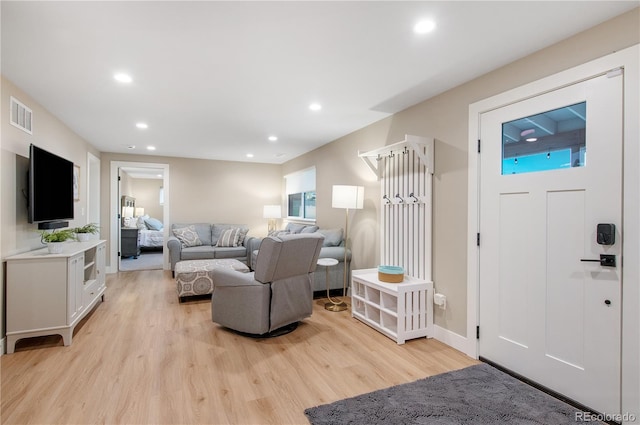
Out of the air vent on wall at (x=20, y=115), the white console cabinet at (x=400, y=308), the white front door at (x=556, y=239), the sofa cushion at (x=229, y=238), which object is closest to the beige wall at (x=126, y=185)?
the sofa cushion at (x=229, y=238)

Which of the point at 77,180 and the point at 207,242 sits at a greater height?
the point at 77,180

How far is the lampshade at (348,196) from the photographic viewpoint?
12.8 feet

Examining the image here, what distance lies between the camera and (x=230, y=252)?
598 cm

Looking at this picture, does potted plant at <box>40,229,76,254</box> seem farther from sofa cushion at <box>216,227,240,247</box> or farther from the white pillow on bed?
the white pillow on bed

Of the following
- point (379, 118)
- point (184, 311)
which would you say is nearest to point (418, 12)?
point (379, 118)

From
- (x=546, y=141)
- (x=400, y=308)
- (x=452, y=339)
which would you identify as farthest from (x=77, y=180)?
(x=546, y=141)

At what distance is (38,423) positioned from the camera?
1.75 metres

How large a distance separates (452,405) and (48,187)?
4046 millimetres

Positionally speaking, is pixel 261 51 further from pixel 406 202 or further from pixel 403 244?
pixel 403 244

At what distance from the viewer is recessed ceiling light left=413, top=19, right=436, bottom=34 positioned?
1876 millimetres

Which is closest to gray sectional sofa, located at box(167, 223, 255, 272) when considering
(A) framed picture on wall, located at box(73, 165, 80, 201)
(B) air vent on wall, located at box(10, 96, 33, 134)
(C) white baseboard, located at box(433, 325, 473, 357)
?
(A) framed picture on wall, located at box(73, 165, 80, 201)

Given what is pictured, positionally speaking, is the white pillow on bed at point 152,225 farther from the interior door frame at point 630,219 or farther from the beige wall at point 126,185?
the interior door frame at point 630,219

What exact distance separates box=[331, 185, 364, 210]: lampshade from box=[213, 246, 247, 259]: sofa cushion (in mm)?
2907

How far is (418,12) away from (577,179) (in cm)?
144
